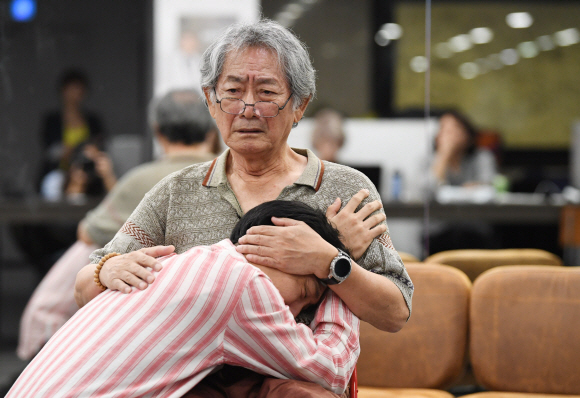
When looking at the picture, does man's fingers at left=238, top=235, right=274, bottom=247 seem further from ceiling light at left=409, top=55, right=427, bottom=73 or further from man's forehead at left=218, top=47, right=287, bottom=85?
ceiling light at left=409, top=55, right=427, bottom=73

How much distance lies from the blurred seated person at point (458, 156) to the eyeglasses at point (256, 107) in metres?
3.66

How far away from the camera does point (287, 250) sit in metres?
1.34

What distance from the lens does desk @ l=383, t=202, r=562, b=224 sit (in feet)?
12.9

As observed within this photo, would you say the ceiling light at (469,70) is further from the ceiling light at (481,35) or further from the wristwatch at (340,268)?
the wristwatch at (340,268)

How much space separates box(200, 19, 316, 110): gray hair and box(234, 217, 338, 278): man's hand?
1.22 ft

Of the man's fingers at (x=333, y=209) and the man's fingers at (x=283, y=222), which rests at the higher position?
the man's fingers at (x=333, y=209)

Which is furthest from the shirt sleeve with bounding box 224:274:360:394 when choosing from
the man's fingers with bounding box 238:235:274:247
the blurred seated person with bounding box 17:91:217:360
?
the blurred seated person with bounding box 17:91:217:360

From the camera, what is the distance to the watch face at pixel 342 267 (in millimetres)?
1346

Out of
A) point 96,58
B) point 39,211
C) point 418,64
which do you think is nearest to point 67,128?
point 96,58

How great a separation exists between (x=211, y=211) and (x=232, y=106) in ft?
0.85

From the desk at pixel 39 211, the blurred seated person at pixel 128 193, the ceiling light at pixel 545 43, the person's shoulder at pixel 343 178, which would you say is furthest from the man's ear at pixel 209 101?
the ceiling light at pixel 545 43

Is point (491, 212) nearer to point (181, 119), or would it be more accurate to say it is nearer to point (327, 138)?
point (327, 138)

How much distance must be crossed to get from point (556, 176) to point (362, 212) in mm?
7644

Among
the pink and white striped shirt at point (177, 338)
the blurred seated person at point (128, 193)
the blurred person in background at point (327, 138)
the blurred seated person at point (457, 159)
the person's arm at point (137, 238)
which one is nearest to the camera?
the pink and white striped shirt at point (177, 338)
